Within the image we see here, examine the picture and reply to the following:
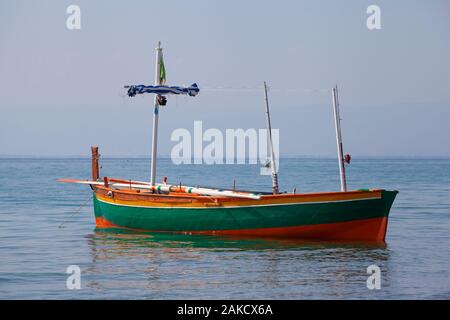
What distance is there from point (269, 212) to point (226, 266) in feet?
14.8

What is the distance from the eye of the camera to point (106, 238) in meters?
36.1

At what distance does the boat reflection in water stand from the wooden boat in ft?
1.30

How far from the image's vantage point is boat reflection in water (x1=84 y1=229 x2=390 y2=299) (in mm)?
23609

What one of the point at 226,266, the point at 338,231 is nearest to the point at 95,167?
the point at 338,231

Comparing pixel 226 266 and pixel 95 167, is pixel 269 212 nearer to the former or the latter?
pixel 226 266

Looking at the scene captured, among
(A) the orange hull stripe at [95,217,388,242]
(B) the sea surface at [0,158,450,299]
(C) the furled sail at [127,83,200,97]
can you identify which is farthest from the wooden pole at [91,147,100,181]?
(A) the orange hull stripe at [95,217,388,242]

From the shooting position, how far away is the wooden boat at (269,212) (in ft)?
102

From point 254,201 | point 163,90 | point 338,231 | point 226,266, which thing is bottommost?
point 226,266

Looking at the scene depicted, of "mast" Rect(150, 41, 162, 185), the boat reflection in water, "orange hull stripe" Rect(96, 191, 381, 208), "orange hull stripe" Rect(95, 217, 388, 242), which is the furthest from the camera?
"mast" Rect(150, 41, 162, 185)

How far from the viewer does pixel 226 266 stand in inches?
1096

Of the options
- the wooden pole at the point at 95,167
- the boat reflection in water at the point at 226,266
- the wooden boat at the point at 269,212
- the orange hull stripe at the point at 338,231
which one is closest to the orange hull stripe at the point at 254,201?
the wooden boat at the point at 269,212

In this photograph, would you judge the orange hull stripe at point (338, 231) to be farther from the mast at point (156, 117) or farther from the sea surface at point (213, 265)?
the mast at point (156, 117)

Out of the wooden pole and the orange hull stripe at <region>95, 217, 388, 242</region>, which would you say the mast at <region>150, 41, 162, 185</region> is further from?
the orange hull stripe at <region>95, 217, 388, 242</region>
